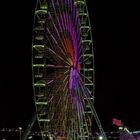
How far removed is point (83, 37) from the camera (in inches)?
1184

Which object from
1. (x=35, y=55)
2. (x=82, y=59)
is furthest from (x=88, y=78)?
(x=35, y=55)

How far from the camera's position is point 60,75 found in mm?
27750

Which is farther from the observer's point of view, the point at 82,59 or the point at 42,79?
the point at 82,59

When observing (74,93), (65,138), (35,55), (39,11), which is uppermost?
(39,11)

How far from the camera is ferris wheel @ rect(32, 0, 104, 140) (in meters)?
27.5

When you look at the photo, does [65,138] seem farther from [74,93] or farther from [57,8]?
[57,8]

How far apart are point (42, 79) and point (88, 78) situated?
142 inches

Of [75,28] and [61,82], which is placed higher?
[75,28]

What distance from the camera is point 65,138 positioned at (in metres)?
28.1

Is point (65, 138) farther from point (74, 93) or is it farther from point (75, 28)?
point (75, 28)

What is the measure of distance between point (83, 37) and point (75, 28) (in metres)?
1.11

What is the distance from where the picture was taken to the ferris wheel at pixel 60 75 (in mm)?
27484

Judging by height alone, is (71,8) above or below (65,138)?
above

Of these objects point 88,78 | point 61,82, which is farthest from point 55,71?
point 88,78
